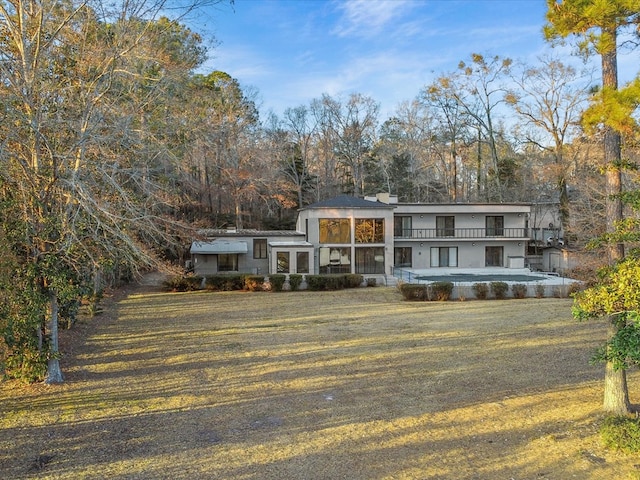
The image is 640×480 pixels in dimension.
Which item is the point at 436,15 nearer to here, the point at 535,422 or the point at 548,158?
the point at 535,422

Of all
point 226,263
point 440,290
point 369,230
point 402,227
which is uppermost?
point 402,227

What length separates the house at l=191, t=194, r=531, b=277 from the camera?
25.3m

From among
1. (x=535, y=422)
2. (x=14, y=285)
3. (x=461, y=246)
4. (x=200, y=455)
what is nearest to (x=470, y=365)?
(x=535, y=422)

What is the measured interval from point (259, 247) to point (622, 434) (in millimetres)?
22730

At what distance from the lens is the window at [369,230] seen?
84.5 feet

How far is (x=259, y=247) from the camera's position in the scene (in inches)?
1046

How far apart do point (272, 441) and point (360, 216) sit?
67.9 ft

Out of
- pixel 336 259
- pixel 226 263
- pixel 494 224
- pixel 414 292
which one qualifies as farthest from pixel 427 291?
pixel 494 224

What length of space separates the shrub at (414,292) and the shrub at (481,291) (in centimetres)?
230

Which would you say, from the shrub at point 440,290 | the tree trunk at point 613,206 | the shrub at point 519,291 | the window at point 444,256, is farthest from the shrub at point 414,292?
the tree trunk at point 613,206

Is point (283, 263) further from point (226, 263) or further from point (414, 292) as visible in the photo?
point (414, 292)

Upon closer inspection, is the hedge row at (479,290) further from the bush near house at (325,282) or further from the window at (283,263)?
the window at (283,263)

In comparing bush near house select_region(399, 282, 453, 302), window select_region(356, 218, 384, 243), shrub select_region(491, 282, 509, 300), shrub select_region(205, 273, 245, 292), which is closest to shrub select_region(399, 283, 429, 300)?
bush near house select_region(399, 282, 453, 302)

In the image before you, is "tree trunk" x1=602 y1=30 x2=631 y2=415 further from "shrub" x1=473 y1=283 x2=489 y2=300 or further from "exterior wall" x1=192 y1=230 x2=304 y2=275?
"exterior wall" x1=192 y1=230 x2=304 y2=275
